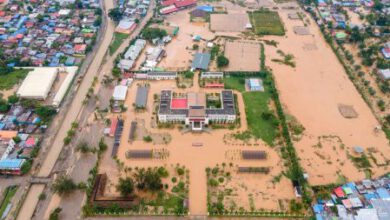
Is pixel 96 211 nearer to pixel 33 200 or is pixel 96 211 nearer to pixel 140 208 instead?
pixel 140 208

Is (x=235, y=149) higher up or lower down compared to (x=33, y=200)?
higher up

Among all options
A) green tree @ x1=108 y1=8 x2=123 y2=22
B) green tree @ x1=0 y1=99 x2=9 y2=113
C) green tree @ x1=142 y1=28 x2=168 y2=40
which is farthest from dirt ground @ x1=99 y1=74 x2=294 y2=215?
green tree @ x1=108 y1=8 x2=123 y2=22

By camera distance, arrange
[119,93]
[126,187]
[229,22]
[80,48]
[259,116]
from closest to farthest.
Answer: [126,187], [259,116], [119,93], [80,48], [229,22]

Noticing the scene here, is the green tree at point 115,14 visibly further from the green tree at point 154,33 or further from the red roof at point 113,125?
the red roof at point 113,125

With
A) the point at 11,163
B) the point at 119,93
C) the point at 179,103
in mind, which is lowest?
the point at 11,163

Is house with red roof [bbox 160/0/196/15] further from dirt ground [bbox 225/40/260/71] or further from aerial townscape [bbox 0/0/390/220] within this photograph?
dirt ground [bbox 225/40/260/71]

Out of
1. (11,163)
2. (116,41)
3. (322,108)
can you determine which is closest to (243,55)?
(322,108)

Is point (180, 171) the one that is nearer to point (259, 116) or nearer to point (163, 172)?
point (163, 172)

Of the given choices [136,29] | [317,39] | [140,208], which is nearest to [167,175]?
[140,208]
